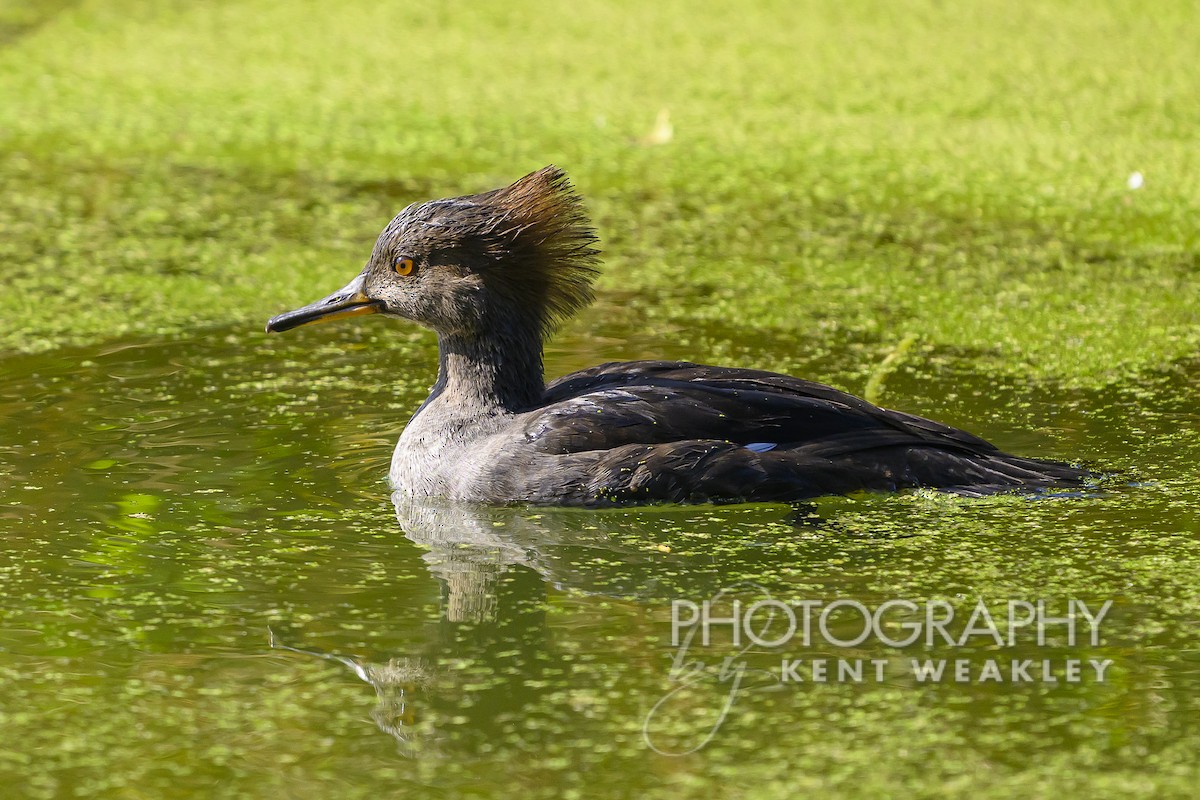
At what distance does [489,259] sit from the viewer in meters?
5.90

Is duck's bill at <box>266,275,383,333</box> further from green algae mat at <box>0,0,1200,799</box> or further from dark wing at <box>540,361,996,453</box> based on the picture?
dark wing at <box>540,361,996,453</box>

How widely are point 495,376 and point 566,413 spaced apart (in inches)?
16.0

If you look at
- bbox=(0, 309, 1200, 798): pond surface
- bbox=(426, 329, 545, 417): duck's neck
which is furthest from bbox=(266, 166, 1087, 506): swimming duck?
bbox=(0, 309, 1200, 798): pond surface

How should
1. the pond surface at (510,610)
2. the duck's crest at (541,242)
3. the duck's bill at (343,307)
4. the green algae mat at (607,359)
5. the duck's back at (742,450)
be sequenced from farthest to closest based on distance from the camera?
the duck's bill at (343,307) → the duck's crest at (541,242) → the duck's back at (742,450) → the green algae mat at (607,359) → the pond surface at (510,610)

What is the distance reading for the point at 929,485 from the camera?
18.0 feet

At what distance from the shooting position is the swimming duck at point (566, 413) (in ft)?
17.9

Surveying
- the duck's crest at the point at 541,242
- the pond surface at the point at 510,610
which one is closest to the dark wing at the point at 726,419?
the pond surface at the point at 510,610

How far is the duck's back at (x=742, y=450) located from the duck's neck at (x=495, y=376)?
29cm

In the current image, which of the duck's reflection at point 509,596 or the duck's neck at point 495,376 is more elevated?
the duck's neck at point 495,376

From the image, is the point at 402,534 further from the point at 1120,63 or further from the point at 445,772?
the point at 1120,63

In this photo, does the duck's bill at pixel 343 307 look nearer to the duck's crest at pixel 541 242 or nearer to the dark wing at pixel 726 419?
the duck's crest at pixel 541 242

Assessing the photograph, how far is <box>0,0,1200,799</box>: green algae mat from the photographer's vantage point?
3932mm

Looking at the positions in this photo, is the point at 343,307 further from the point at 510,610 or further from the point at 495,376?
the point at 510,610

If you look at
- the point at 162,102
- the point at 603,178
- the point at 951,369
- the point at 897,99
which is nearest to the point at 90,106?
the point at 162,102
